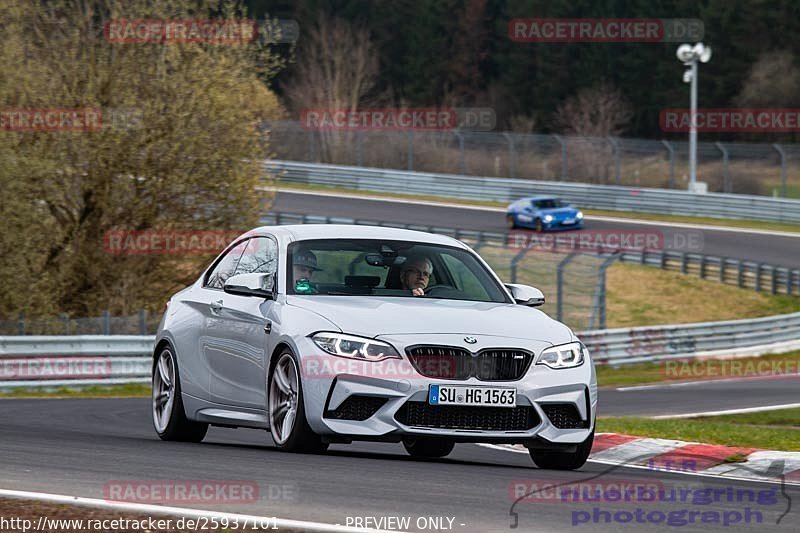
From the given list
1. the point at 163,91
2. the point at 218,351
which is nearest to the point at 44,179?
the point at 163,91

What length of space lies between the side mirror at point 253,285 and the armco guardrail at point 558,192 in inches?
1661

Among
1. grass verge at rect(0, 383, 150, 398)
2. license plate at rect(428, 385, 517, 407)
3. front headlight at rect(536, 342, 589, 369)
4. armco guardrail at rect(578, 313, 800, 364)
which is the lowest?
armco guardrail at rect(578, 313, 800, 364)

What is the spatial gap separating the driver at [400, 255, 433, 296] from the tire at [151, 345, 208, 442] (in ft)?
6.73

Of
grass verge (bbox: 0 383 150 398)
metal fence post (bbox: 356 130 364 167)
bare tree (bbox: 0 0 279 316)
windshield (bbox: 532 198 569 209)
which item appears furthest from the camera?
metal fence post (bbox: 356 130 364 167)

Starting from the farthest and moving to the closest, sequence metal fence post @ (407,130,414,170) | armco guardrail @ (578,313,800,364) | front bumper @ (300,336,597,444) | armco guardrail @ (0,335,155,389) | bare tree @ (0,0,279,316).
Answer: metal fence post @ (407,130,414,170), armco guardrail @ (578,313,800,364), bare tree @ (0,0,279,316), armco guardrail @ (0,335,155,389), front bumper @ (300,336,597,444)

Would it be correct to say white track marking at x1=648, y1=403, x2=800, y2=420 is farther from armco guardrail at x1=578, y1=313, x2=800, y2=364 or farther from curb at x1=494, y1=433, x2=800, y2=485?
armco guardrail at x1=578, y1=313, x2=800, y2=364

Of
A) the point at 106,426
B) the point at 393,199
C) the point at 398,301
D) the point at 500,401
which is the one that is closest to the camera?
the point at 500,401

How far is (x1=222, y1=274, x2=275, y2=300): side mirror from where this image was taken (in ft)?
33.3

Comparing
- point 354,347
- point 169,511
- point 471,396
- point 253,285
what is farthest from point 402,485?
point 253,285

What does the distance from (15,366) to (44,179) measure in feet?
16.4

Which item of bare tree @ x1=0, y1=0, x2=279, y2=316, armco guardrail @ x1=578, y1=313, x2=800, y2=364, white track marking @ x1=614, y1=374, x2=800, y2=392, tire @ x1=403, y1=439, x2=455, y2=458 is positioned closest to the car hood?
tire @ x1=403, y1=439, x2=455, y2=458

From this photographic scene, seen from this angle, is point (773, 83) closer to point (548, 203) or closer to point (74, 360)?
point (548, 203)

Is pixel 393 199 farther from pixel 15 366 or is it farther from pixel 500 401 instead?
pixel 500 401

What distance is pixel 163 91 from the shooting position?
2803 centimetres
